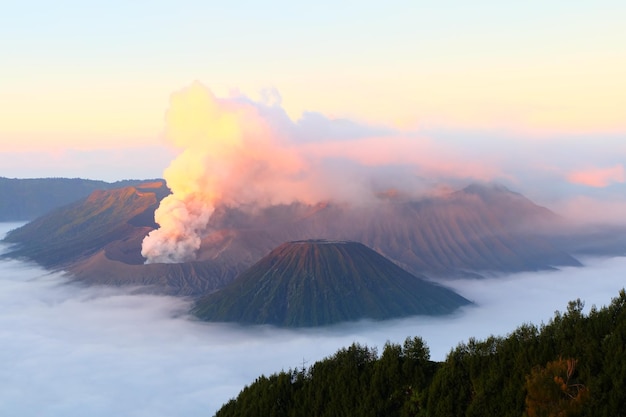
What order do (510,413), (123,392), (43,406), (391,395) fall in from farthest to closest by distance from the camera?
(123,392), (43,406), (391,395), (510,413)

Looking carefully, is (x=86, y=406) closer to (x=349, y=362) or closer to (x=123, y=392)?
(x=123, y=392)

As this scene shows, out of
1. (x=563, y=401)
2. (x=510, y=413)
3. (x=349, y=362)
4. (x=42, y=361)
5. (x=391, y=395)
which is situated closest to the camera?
(x=563, y=401)

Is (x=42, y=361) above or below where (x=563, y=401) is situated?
below

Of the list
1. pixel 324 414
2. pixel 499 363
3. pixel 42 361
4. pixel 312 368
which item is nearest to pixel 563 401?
pixel 499 363

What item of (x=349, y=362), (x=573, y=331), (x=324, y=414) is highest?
(x=573, y=331)

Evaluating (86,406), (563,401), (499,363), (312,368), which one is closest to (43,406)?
(86,406)

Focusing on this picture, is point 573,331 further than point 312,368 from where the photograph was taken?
No
